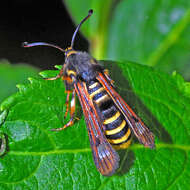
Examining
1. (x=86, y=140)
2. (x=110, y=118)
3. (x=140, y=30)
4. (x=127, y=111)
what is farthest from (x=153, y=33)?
(x=86, y=140)

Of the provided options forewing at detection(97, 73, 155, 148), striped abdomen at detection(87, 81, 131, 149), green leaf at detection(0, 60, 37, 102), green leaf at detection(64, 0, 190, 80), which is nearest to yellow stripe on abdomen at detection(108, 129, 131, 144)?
striped abdomen at detection(87, 81, 131, 149)

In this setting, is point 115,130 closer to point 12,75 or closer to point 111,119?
point 111,119

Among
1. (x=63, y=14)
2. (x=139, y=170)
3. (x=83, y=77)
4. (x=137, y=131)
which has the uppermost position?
(x=63, y=14)

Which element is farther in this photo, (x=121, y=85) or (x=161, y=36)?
(x=161, y=36)

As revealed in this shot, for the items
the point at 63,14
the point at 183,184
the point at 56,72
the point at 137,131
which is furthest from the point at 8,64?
the point at 183,184

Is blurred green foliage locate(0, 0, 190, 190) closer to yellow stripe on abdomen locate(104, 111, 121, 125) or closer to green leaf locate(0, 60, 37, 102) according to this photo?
yellow stripe on abdomen locate(104, 111, 121, 125)

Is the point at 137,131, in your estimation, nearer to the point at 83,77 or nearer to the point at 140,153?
the point at 140,153
